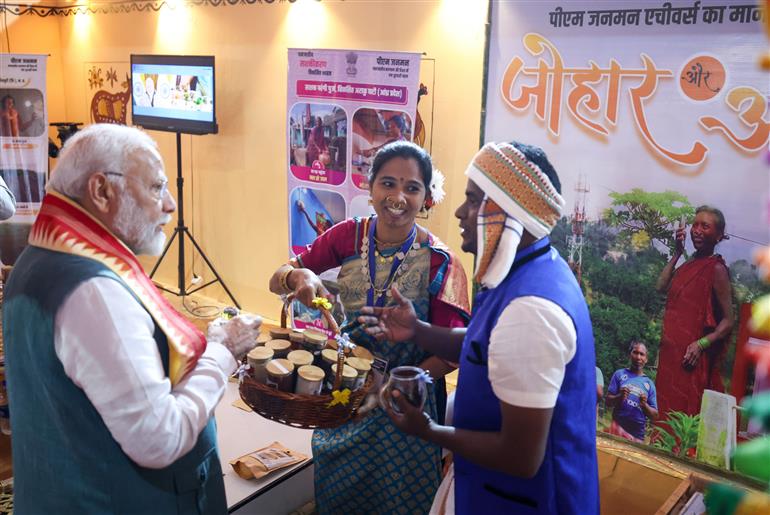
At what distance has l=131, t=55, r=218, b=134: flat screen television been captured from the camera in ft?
17.8

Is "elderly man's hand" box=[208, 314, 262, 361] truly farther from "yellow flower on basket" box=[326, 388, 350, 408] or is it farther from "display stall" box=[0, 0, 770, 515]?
"yellow flower on basket" box=[326, 388, 350, 408]

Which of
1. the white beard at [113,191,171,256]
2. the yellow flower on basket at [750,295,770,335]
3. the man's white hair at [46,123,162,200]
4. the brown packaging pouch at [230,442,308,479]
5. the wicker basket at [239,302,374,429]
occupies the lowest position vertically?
the brown packaging pouch at [230,442,308,479]

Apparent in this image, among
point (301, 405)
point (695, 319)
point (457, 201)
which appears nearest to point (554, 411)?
point (301, 405)

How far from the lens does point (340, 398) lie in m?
1.97

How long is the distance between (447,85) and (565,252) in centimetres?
152

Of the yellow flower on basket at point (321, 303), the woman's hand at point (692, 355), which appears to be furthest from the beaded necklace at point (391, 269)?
the woman's hand at point (692, 355)

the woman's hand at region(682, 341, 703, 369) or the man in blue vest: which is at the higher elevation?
the man in blue vest

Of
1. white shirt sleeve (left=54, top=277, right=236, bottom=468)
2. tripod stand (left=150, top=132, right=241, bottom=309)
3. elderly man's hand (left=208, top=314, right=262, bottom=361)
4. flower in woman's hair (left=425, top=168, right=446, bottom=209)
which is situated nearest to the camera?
white shirt sleeve (left=54, top=277, right=236, bottom=468)

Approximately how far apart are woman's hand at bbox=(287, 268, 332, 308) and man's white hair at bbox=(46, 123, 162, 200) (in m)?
0.97

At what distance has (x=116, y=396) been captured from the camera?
126 centimetres

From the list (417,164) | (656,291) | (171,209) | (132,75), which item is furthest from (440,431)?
(132,75)

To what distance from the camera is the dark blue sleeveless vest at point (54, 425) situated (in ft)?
4.27

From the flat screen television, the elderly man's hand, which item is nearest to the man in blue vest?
the elderly man's hand

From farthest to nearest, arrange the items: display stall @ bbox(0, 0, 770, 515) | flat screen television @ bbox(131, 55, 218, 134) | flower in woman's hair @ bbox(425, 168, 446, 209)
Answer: flat screen television @ bbox(131, 55, 218, 134), flower in woman's hair @ bbox(425, 168, 446, 209), display stall @ bbox(0, 0, 770, 515)
